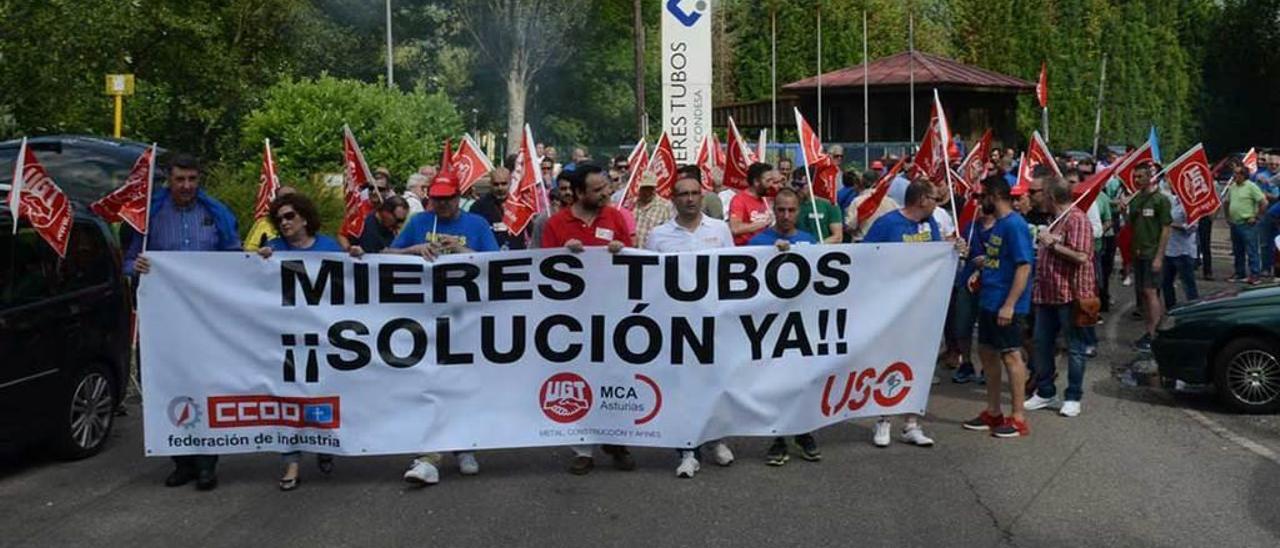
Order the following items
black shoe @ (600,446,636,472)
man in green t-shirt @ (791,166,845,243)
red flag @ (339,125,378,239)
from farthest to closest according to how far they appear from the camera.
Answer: red flag @ (339,125,378,239), man in green t-shirt @ (791,166,845,243), black shoe @ (600,446,636,472)

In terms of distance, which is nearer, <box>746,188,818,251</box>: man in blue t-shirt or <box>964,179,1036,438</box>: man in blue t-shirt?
<box>746,188,818,251</box>: man in blue t-shirt

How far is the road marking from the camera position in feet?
29.3

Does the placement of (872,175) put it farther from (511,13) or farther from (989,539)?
(511,13)

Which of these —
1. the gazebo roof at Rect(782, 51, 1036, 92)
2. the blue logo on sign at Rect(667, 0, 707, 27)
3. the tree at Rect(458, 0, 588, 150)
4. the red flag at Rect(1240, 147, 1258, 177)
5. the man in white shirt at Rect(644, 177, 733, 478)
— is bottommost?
the man in white shirt at Rect(644, 177, 733, 478)

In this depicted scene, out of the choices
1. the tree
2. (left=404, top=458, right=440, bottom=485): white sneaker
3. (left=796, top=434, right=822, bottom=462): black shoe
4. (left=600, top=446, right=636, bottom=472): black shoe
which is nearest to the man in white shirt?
(left=600, top=446, right=636, bottom=472): black shoe

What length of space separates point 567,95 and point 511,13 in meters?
9.29

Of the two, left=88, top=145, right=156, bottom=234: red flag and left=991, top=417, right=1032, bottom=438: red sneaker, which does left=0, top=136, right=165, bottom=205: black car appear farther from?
left=991, top=417, right=1032, bottom=438: red sneaker

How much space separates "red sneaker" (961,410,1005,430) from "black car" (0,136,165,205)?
8.14 metres

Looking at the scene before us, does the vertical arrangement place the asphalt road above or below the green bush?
below

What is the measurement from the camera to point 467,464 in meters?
8.41

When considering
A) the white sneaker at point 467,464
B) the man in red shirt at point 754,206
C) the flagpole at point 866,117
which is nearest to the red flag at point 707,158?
the man in red shirt at point 754,206

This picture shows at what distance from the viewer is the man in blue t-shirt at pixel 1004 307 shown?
9242 mm

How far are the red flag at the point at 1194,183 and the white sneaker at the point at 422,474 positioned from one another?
7.11m

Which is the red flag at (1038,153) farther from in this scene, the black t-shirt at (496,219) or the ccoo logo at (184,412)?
the ccoo logo at (184,412)
